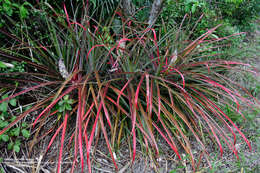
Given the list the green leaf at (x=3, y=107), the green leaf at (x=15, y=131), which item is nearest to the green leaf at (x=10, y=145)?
the green leaf at (x=15, y=131)

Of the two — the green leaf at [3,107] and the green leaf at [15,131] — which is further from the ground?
the green leaf at [3,107]

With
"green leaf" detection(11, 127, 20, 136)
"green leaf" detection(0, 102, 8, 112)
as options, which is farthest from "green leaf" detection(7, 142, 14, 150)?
"green leaf" detection(0, 102, 8, 112)

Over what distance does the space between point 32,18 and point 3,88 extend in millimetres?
745

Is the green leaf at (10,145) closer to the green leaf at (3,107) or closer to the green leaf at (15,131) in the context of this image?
the green leaf at (15,131)

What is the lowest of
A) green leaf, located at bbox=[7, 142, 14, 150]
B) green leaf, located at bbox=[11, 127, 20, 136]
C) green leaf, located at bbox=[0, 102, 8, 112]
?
green leaf, located at bbox=[7, 142, 14, 150]

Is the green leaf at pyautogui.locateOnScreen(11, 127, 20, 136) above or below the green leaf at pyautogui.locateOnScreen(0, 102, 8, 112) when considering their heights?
below

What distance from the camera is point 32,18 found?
1.73 metres

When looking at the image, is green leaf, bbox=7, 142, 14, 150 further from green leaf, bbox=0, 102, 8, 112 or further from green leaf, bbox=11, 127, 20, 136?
green leaf, bbox=0, 102, 8, 112

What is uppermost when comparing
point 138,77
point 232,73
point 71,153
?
point 138,77

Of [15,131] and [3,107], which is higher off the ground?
[3,107]

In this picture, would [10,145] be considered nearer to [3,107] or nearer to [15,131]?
[15,131]

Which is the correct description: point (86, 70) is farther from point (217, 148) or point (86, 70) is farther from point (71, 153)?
point (217, 148)

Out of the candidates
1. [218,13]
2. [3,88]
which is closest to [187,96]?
[3,88]

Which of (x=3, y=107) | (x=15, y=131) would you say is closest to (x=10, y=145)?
(x=15, y=131)
